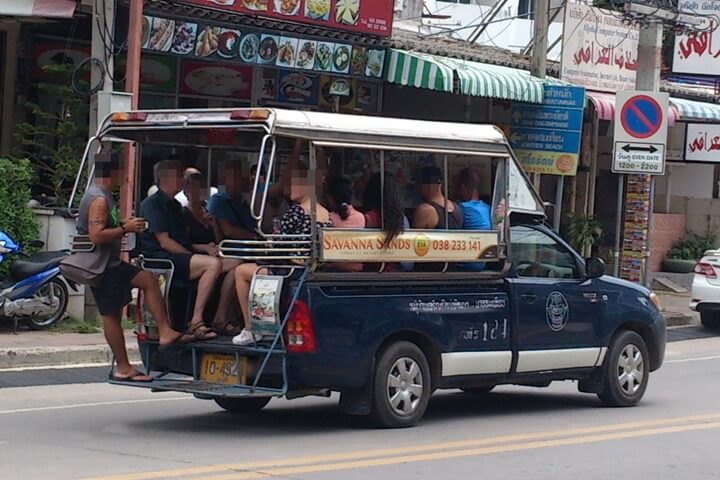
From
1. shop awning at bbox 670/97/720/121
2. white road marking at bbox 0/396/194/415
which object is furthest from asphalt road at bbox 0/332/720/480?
shop awning at bbox 670/97/720/121

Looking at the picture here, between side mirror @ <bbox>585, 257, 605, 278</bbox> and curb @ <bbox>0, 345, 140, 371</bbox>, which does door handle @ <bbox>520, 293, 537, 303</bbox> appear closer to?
side mirror @ <bbox>585, 257, 605, 278</bbox>

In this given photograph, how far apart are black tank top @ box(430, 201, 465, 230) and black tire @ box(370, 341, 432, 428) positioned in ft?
3.44

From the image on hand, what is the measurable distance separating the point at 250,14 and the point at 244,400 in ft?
26.9

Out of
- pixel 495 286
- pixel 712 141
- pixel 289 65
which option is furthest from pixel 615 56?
pixel 495 286

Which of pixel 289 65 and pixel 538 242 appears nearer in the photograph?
pixel 538 242

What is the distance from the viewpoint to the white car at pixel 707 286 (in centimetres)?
1975

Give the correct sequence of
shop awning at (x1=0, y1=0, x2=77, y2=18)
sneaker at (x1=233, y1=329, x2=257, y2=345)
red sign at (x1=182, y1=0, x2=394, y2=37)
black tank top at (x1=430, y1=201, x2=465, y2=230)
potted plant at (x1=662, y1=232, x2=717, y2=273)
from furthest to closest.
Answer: potted plant at (x1=662, y1=232, x2=717, y2=273), red sign at (x1=182, y1=0, x2=394, y2=37), shop awning at (x1=0, y1=0, x2=77, y2=18), black tank top at (x1=430, y1=201, x2=465, y2=230), sneaker at (x1=233, y1=329, x2=257, y2=345)

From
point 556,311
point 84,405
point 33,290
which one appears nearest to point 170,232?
point 84,405

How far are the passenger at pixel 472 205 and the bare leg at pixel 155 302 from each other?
7.96ft

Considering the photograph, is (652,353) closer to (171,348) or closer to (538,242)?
(538,242)

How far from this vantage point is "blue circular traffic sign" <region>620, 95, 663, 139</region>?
19656mm

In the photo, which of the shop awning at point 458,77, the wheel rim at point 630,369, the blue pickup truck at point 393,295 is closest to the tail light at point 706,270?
the shop awning at point 458,77

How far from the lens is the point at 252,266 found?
9672mm

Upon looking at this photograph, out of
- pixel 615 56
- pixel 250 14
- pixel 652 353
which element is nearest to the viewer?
pixel 652 353
